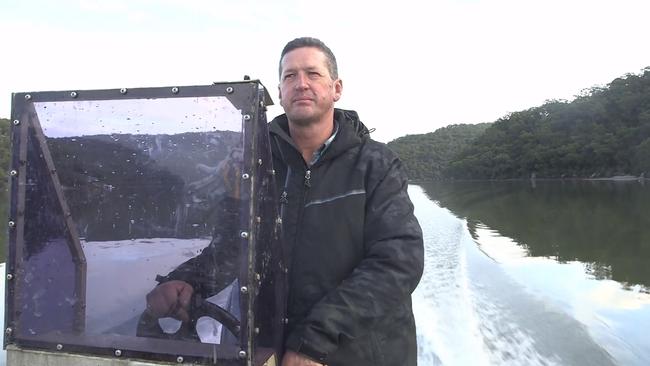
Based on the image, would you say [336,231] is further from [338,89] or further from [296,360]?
[338,89]

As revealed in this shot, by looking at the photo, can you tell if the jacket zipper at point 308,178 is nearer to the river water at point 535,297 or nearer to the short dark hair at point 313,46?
the short dark hair at point 313,46

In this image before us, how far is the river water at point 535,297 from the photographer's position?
6016mm

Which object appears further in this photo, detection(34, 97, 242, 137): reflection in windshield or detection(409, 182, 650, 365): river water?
detection(409, 182, 650, 365): river water

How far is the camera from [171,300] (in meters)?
1.57

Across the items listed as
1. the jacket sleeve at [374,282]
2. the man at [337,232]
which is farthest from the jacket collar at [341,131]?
the jacket sleeve at [374,282]

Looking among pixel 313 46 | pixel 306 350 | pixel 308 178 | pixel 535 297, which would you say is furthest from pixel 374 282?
pixel 535 297

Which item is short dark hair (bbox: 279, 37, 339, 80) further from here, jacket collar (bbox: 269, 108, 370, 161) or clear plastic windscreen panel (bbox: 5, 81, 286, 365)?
clear plastic windscreen panel (bbox: 5, 81, 286, 365)

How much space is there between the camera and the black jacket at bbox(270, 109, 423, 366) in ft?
5.58

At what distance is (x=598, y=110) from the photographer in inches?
2825

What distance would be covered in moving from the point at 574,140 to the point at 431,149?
1483 inches

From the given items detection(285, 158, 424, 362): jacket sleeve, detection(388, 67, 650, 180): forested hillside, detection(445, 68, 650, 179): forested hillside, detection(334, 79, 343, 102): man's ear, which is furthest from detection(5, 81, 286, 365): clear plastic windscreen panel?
detection(445, 68, 650, 179): forested hillside

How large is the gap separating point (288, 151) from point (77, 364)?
1008 millimetres

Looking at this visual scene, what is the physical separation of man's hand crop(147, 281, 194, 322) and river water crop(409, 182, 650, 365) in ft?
15.9

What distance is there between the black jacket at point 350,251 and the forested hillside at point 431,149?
8448cm
